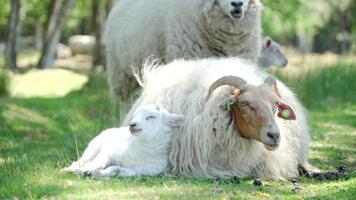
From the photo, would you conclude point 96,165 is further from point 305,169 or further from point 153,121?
point 305,169

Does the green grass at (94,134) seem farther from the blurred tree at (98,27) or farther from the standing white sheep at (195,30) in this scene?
the blurred tree at (98,27)

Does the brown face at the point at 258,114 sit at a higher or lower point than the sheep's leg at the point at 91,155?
higher

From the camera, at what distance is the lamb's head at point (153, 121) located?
23.3ft

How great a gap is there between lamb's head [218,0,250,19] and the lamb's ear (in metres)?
2.49

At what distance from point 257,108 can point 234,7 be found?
9.13ft

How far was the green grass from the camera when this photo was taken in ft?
20.5

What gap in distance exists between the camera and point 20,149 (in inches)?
426

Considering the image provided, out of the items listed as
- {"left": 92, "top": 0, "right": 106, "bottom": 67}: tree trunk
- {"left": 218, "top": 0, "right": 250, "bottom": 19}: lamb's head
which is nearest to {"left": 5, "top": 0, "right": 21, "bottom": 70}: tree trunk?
{"left": 92, "top": 0, "right": 106, "bottom": 67}: tree trunk

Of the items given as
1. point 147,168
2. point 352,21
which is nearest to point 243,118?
point 147,168

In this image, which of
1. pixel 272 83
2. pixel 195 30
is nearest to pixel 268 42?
pixel 195 30

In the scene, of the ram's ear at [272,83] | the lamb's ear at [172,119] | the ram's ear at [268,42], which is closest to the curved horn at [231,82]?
the ram's ear at [272,83]

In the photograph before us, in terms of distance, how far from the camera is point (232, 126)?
7180 millimetres

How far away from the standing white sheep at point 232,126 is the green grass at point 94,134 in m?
0.25

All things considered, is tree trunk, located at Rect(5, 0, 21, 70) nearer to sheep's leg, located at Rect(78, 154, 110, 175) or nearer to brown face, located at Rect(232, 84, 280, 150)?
sheep's leg, located at Rect(78, 154, 110, 175)
